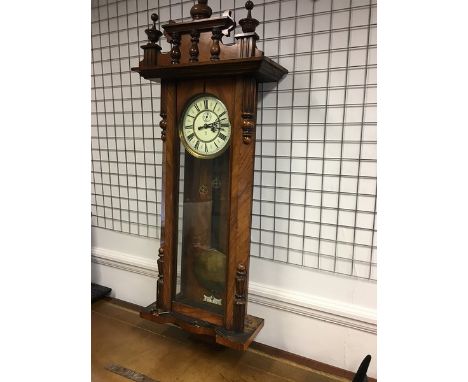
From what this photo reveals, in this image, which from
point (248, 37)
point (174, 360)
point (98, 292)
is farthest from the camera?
point (98, 292)

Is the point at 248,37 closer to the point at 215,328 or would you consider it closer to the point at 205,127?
the point at 205,127

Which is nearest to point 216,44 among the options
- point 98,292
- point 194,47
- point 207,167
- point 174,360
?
point 194,47

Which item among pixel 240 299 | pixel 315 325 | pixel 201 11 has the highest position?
pixel 201 11

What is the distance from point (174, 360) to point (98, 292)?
61 cm

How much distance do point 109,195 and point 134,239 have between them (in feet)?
0.81

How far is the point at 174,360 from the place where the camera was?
105 cm

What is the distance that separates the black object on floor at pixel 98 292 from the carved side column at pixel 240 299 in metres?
0.81

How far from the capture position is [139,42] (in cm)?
130

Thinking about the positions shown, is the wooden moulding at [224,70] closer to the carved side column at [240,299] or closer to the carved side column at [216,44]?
the carved side column at [216,44]

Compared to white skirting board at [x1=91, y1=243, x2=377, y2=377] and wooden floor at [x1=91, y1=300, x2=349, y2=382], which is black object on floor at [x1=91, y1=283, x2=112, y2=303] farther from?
white skirting board at [x1=91, y1=243, x2=377, y2=377]

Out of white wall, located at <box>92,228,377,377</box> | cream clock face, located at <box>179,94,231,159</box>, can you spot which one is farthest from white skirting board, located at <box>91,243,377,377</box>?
cream clock face, located at <box>179,94,231,159</box>

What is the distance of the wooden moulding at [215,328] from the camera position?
915 millimetres

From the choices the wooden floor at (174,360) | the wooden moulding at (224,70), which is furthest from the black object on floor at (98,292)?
the wooden moulding at (224,70)
